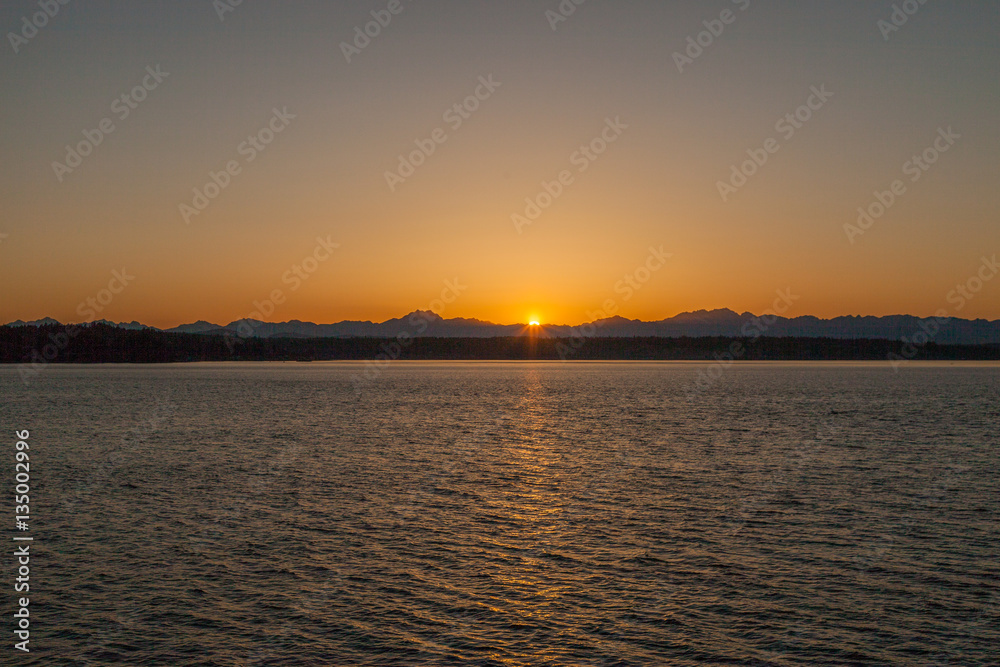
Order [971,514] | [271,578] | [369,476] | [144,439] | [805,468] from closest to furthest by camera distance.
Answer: [271,578] → [971,514] → [369,476] → [805,468] → [144,439]

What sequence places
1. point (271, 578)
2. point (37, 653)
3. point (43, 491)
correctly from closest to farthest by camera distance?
point (37, 653), point (271, 578), point (43, 491)

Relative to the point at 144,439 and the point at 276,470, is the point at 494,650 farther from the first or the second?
the point at 144,439

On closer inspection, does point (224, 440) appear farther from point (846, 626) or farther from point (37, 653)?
point (846, 626)

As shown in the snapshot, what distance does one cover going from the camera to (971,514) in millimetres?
33281

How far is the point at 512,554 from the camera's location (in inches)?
1040

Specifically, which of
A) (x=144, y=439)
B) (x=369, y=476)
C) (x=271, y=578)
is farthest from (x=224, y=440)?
(x=271, y=578)

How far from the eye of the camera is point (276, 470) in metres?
46.1

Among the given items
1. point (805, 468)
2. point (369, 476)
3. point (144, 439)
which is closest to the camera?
point (369, 476)

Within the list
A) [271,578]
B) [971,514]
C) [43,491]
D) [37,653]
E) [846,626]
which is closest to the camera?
[37,653]

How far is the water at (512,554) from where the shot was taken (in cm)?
1847

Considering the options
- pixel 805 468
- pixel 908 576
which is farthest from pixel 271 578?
pixel 805 468

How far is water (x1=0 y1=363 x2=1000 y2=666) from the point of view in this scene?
18.5 m

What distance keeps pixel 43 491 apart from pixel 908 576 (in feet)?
127

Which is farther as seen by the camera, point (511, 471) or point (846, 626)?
point (511, 471)
